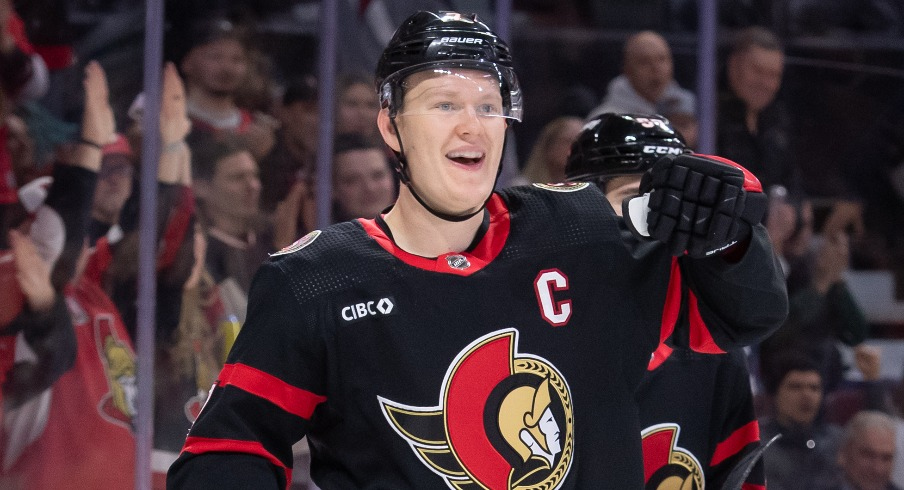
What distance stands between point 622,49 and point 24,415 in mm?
2056

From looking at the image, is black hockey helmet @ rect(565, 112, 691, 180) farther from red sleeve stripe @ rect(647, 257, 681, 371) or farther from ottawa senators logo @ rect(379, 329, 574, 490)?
ottawa senators logo @ rect(379, 329, 574, 490)

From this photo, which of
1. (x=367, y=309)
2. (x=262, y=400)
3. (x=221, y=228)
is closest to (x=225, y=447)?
(x=262, y=400)

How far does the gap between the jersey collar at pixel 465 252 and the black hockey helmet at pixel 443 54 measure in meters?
0.15

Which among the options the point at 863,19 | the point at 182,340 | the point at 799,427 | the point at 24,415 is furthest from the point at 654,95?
the point at 24,415

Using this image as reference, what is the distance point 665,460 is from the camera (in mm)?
1973

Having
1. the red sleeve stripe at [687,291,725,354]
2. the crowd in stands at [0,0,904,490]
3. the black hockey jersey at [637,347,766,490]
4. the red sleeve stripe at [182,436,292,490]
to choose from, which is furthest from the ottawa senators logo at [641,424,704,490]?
the crowd in stands at [0,0,904,490]

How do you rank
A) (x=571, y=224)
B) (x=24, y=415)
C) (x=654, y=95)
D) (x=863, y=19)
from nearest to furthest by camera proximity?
(x=571, y=224) → (x=24, y=415) → (x=654, y=95) → (x=863, y=19)

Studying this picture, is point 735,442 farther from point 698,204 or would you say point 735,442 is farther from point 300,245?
point 300,245

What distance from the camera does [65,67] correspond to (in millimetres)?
2939

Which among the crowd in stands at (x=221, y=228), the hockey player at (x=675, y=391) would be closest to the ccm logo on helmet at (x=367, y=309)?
the hockey player at (x=675, y=391)

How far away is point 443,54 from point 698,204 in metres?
0.40

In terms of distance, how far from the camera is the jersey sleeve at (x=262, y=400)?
4.72ft

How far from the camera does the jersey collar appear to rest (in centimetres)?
152

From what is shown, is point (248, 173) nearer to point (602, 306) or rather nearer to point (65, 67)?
point (65, 67)
